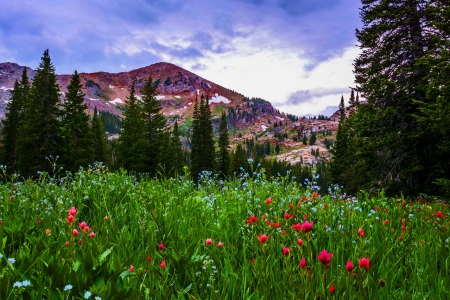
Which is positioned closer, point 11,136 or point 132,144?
point 132,144

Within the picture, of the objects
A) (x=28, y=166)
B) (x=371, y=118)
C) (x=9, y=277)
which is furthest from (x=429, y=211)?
(x=28, y=166)

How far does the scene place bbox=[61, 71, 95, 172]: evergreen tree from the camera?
34.3 meters

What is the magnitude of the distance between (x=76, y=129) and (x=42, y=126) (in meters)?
3.81

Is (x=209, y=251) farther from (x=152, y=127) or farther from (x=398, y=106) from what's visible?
(x=152, y=127)

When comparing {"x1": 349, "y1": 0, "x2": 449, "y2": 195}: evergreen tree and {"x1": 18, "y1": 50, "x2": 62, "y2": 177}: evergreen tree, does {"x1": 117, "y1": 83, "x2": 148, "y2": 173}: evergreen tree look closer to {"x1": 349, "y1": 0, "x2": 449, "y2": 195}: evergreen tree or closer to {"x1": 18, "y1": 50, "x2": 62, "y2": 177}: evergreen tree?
{"x1": 18, "y1": 50, "x2": 62, "y2": 177}: evergreen tree

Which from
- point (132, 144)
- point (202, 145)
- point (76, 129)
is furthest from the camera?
point (202, 145)

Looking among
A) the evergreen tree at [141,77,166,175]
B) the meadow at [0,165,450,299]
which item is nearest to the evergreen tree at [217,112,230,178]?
the evergreen tree at [141,77,166,175]

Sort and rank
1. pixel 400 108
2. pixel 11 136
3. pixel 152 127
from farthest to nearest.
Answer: pixel 11 136
pixel 152 127
pixel 400 108

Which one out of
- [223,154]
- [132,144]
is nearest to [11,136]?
[132,144]

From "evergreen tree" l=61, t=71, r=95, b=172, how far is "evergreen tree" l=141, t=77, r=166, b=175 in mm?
7411

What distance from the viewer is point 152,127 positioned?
40.5m

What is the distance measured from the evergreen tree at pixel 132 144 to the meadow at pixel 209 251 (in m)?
33.6

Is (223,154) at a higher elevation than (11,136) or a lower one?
lower

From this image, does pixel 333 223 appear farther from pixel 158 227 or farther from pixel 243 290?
pixel 158 227
